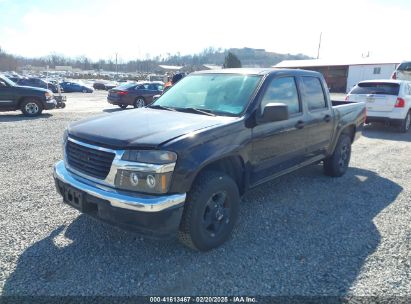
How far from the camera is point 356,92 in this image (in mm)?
11016

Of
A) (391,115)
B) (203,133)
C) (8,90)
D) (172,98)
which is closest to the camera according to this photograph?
(203,133)

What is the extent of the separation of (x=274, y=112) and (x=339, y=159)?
111 inches

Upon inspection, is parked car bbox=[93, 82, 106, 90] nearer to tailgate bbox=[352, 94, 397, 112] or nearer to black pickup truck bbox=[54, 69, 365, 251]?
tailgate bbox=[352, 94, 397, 112]

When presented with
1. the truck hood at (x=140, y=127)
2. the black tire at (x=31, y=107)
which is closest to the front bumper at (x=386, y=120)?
the truck hood at (x=140, y=127)

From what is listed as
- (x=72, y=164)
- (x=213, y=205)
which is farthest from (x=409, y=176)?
(x=72, y=164)

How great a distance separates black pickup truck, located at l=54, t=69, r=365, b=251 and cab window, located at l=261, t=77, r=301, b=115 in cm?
1

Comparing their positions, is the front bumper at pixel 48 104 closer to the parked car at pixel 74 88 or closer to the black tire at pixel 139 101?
the black tire at pixel 139 101

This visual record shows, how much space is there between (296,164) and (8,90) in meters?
11.9

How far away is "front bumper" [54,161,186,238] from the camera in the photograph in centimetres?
273

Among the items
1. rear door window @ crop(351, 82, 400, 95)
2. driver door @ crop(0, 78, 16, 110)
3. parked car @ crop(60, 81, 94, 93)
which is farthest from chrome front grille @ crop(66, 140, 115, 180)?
parked car @ crop(60, 81, 94, 93)

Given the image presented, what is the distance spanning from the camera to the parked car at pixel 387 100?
10383 mm

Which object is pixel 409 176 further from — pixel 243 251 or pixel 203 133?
pixel 203 133

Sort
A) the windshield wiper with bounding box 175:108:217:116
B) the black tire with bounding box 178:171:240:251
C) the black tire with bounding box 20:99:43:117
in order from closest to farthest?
the black tire with bounding box 178:171:240:251 < the windshield wiper with bounding box 175:108:217:116 < the black tire with bounding box 20:99:43:117

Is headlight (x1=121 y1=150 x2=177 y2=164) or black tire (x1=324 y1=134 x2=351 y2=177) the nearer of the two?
headlight (x1=121 y1=150 x2=177 y2=164)
